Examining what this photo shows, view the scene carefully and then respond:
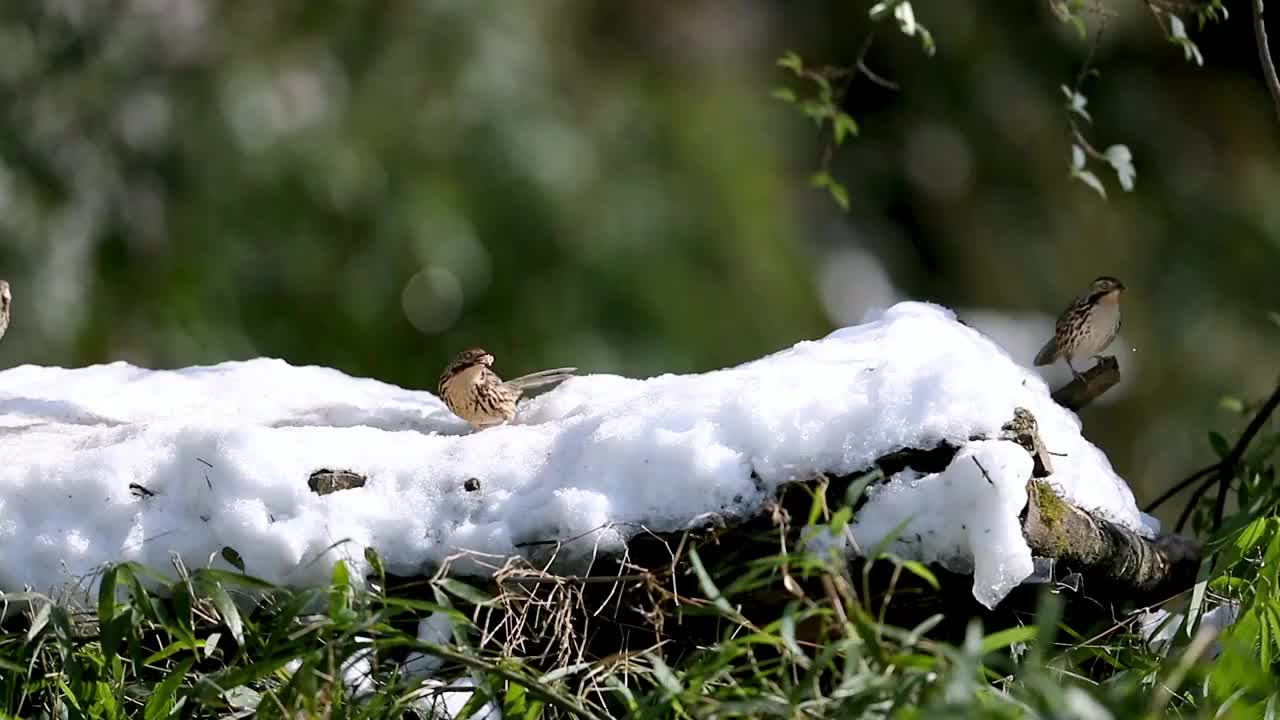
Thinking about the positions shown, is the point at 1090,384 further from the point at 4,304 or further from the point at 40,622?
the point at 4,304

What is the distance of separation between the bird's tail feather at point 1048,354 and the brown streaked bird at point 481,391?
1.48m

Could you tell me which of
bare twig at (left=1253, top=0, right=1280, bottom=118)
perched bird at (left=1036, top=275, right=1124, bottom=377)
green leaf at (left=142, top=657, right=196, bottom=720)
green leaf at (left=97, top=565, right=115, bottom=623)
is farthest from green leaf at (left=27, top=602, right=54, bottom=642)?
bare twig at (left=1253, top=0, right=1280, bottom=118)

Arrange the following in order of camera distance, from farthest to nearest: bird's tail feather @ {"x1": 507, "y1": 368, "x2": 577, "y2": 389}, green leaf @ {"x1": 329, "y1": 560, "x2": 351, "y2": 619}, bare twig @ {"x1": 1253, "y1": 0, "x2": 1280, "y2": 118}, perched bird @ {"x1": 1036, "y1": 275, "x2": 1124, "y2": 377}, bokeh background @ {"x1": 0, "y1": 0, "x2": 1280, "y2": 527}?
bokeh background @ {"x1": 0, "y1": 0, "x2": 1280, "y2": 527} < perched bird @ {"x1": 1036, "y1": 275, "x2": 1124, "y2": 377} < bare twig @ {"x1": 1253, "y1": 0, "x2": 1280, "y2": 118} < bird's tail feather @ {"x1": 507, "y1": 368, "x2": 577, "y2": 389} < green leaf @ {"x1": 329, "y1": 560, "x2": 351, "y2": 619}

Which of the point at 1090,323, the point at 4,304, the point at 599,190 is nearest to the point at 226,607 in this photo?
the point at 4,304

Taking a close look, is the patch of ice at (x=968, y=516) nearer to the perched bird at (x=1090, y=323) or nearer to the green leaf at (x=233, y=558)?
the green leaf at (x=233, y=558)

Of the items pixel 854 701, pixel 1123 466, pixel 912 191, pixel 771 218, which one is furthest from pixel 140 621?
pixel 912 191

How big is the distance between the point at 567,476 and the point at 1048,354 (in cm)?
189

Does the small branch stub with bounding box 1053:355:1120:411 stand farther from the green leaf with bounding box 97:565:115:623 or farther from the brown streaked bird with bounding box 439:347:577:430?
the green leaf with bounding box 97:565:115:623

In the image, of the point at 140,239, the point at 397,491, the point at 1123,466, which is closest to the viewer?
the point at 397,491

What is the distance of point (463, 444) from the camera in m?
3.19

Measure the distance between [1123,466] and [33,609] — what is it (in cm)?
1023

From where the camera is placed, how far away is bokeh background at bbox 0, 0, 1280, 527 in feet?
32.5

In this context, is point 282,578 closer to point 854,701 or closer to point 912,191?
point 854,701

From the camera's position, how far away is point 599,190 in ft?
35.8
